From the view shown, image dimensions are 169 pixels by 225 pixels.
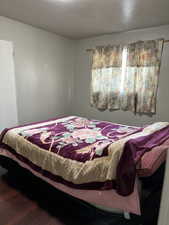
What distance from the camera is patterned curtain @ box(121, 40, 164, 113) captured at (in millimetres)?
2891

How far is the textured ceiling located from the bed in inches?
65.4

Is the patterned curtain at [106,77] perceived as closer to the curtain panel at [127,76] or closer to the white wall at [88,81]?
the curtain panel at [127,76]

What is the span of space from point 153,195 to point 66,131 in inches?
50.0

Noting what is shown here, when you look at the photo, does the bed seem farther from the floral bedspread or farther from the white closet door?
the white closet door

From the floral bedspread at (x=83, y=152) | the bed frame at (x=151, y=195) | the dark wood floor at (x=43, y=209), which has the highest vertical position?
the floral bedspread at (x=83, y=152)

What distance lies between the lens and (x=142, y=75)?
3025 mm

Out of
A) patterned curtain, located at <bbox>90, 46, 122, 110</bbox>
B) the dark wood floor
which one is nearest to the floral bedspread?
the dark wood floor

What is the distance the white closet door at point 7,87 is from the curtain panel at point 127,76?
1.73 m

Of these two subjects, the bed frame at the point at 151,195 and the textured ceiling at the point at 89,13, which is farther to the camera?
the textured ceiling at the point at 89,13

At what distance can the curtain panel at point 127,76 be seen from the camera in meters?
2.94

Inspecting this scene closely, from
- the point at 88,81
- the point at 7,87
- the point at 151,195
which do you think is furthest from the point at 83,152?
the point at 88,81

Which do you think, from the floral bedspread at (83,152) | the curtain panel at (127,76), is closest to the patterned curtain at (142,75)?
the curtain panel at (127,76)

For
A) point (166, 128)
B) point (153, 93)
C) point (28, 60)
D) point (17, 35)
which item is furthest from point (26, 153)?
point (153, 93)

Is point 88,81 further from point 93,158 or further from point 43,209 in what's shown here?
point 43,209
